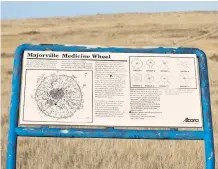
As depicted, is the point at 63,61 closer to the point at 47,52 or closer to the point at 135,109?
the point at 47,52

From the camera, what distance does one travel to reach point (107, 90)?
16.3 ft

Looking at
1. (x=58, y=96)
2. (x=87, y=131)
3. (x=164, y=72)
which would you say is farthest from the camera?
(x=164, y=72)

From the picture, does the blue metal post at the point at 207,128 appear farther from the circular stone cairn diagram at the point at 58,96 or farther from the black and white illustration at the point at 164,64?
the circular stone cairn diagram at the point at 58,96

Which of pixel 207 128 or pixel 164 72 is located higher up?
pixel 164 72

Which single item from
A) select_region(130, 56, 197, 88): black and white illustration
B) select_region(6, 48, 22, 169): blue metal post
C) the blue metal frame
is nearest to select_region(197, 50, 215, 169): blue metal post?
the blue metal frame

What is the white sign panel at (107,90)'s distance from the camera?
16.1 ft

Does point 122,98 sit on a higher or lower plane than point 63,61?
lower

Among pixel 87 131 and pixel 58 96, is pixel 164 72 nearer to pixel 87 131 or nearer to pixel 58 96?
pixel 87 131

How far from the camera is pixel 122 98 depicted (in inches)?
195

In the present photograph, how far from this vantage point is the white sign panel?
492 centimetres

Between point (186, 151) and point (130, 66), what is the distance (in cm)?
199

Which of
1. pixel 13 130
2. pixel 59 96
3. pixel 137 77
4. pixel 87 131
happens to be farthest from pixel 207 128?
pixel 13 130

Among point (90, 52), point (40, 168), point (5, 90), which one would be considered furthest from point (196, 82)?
point (5, 90)

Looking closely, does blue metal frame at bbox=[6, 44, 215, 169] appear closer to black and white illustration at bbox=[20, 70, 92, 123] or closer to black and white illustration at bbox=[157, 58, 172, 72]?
black and white illustration at bbox=[20, 70, 92, 123]
